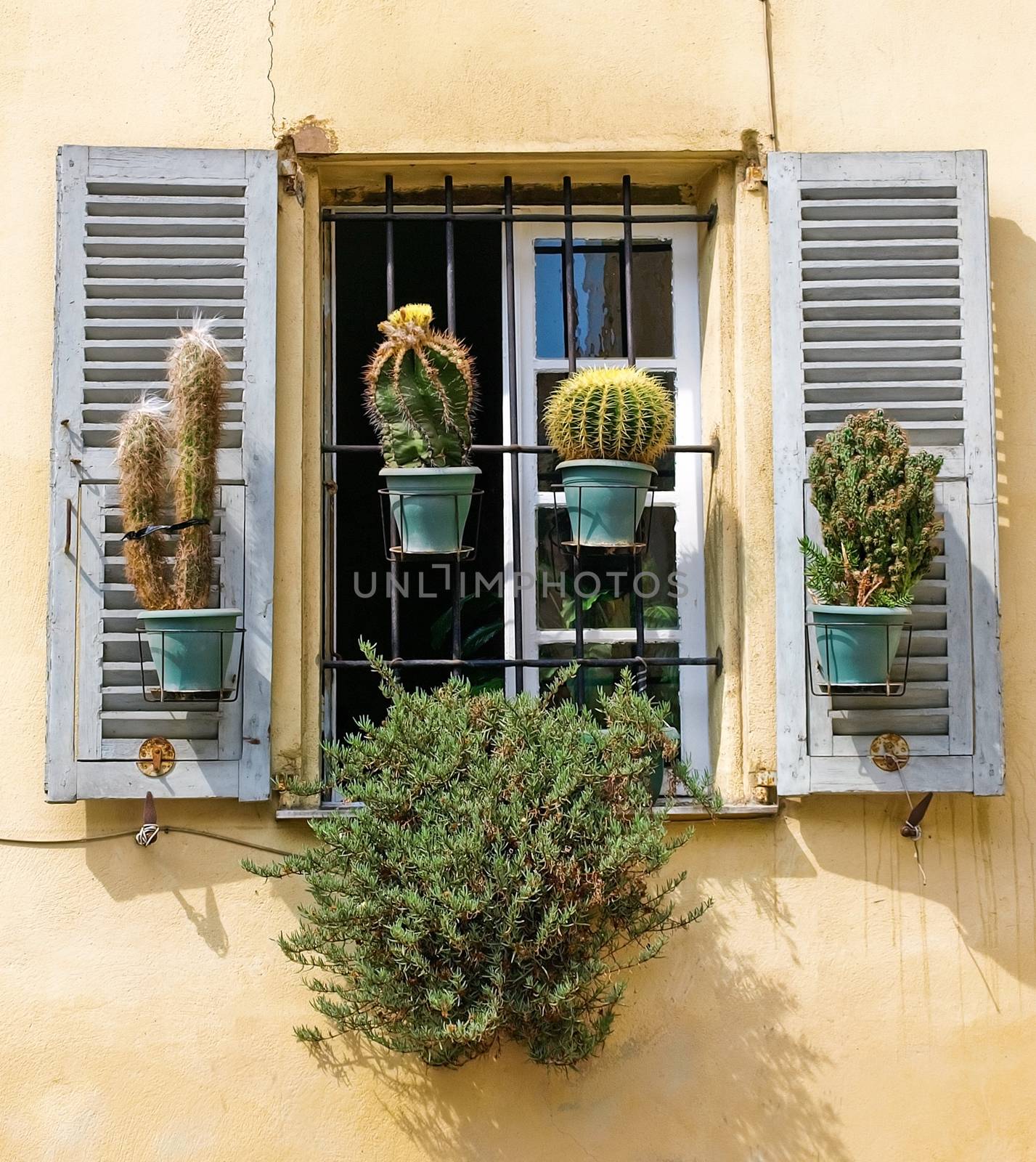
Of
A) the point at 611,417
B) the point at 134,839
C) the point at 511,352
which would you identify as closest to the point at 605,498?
the point at 611,417

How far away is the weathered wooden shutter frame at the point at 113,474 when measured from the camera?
3191 mm

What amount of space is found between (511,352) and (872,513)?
1.17 meters

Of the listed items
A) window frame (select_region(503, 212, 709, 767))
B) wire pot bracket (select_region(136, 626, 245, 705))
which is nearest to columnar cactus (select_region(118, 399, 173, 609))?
wire pot bracket (select_region(136, 626, 245, 705))

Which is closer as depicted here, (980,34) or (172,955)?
(172,955)

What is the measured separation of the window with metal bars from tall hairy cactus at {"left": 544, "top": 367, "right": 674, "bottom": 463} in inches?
10.3

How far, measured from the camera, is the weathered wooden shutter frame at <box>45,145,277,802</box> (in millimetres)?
3191

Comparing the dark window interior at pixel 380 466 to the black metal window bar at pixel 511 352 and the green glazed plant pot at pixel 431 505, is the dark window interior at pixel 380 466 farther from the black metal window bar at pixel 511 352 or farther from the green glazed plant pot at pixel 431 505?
the green glazed plant pot at pixel 431 505

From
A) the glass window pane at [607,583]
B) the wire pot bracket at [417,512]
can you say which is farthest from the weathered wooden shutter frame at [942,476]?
the wire pot bracket at [417,512]

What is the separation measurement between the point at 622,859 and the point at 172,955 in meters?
1.22

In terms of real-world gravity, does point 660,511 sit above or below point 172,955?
above

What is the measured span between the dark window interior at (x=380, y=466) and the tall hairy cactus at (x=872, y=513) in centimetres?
100

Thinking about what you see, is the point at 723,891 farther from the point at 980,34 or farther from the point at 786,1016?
the point at 980,34

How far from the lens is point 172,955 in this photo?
326 centimetres

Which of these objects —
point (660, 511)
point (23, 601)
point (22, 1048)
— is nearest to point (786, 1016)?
point (660, 511)
